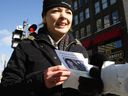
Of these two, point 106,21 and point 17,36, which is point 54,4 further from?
point 106,21

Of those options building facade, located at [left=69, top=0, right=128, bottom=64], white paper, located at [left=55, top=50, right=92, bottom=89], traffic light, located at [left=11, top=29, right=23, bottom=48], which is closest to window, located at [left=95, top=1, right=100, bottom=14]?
building facade, located at [left=69, top=0, right=128, bottom=64]

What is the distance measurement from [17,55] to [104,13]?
32876 mm

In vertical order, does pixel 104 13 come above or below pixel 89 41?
above

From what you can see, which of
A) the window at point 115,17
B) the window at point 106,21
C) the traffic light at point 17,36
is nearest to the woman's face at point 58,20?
the traffic light at point 17,36

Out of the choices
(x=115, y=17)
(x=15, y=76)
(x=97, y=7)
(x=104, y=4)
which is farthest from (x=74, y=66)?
(x=97, y=7)

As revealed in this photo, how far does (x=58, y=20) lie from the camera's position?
2695mm

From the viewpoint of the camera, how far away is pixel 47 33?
2.76m

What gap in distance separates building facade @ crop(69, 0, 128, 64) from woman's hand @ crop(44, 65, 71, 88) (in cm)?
2452

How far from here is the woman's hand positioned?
199cm

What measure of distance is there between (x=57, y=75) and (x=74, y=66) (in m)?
0.24

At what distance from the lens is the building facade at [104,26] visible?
30.2 meters

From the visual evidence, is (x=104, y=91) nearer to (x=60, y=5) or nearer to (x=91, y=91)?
(x=91, y=91)

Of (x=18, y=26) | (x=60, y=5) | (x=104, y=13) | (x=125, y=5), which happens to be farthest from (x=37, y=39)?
(x=104, y=13)

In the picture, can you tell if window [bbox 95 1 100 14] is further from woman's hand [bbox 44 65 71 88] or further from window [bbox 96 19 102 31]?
woman's hand [bbox 44 65 71 88]
